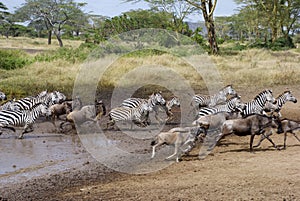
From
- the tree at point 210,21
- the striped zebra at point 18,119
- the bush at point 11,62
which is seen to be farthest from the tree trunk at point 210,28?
the striped zebra at point 18,119

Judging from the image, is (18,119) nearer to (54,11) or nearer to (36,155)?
(36,155)

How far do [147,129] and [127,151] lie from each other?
6.87ft

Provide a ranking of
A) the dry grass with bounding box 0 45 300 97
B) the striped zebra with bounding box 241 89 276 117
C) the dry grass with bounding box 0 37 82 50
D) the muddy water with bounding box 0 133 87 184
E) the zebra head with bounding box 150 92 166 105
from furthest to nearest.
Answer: the dry grass with bounding box 0 37 82 50, the dry grass with bounding box 0 45 300 97, the zebra head with bounding box 150 92 166 105, the striped zebra with bounding box 241 89 276 117, the muddy water with bounding box 0 133 87 184

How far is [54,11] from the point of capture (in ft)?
148

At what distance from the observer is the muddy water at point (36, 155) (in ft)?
28.4

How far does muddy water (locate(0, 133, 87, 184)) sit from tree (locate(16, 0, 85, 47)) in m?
34.0

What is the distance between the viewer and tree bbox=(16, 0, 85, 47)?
44844mm

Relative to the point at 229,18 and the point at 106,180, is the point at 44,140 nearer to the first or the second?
the point at 106,180

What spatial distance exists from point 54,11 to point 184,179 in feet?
132

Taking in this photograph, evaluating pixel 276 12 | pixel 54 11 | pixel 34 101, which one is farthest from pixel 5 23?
pixel 34 101

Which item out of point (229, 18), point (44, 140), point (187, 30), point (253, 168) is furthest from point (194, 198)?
point (229, 18)

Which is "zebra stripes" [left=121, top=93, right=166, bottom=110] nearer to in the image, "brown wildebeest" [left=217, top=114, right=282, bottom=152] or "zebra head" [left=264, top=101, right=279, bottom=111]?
"zebra head" [left=264, top=101, right=279, bottom=111]

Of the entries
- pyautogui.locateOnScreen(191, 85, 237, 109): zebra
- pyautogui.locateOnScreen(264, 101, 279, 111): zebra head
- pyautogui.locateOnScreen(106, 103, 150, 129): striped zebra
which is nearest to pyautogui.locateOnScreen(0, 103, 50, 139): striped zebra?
pyautogui.locateOnScreen(106, 103, 150, 129): striped zebra

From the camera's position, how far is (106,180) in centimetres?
781
